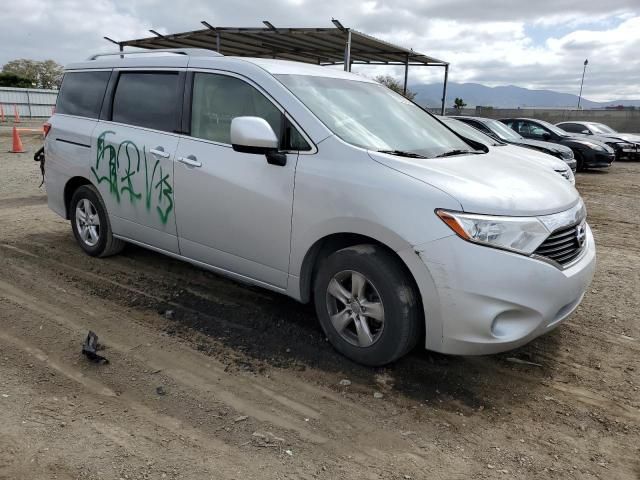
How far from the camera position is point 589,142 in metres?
15.0

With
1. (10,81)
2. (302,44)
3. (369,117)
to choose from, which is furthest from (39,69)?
(369,117)

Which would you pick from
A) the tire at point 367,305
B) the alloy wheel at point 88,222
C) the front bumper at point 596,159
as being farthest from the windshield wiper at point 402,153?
the front bumper at point 596,159

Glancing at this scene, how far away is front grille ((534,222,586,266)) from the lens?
115 inches

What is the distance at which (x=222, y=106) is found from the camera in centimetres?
389

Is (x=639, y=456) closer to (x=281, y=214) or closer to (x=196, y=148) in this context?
(x=281, y=214)

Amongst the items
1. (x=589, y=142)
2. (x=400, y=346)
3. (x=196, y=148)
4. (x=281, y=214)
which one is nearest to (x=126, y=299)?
(x=196, y=148)

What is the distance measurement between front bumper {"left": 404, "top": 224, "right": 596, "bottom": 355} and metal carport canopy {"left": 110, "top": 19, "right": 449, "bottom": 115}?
9.79 metres

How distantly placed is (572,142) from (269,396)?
14.6 m

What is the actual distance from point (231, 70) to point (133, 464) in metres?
2.72

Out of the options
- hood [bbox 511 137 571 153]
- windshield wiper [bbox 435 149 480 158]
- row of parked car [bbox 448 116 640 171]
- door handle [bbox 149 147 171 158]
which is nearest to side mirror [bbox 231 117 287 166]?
door handle [bbox 149 147 171 158]

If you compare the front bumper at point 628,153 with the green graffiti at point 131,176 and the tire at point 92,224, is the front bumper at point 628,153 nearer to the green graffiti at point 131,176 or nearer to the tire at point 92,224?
the tire at point 92,224

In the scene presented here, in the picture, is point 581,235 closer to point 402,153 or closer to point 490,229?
point 490,229

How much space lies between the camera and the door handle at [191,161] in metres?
3.86

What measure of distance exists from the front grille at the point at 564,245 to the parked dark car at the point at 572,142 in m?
12.5
